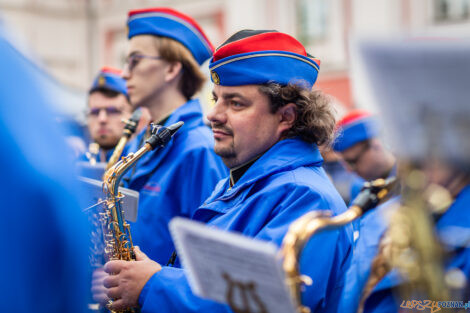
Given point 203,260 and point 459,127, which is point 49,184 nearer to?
point 203,260

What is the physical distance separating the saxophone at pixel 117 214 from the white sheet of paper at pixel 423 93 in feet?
5.45

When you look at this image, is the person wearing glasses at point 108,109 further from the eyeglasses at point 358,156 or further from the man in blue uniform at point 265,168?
the man in blue uniform at point 265,168

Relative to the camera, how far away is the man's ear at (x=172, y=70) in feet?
11.6

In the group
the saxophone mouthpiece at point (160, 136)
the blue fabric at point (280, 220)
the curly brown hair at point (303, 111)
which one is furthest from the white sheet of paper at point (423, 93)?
the saxophone mouthpiece at point (160, 136)

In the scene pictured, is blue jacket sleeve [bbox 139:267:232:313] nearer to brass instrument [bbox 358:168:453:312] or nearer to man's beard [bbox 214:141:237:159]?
man's beard [bbox 214:141:237:159]

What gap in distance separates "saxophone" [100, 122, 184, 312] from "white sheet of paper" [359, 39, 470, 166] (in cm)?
166

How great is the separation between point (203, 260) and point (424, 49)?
2.55 feet

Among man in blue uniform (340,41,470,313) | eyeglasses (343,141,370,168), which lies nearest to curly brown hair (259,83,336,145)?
man in blue uniform (340,41,470,313)

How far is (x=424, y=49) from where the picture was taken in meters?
1.30

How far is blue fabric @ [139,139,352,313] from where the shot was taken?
2.05 m

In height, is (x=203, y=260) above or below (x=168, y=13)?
below

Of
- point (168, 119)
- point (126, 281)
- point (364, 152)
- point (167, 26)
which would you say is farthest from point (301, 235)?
point (364, 152)

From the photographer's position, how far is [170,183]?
10.1ft

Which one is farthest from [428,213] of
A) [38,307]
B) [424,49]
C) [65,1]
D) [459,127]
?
[65,1]
